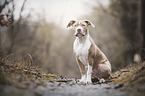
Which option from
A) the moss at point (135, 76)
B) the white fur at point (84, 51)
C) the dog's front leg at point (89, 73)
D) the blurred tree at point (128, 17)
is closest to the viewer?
the moss at point (135, 76)

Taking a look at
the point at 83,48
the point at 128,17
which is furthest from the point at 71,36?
the point at 83,48

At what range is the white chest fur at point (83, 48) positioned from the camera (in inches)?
194

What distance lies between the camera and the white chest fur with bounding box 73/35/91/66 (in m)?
4.92

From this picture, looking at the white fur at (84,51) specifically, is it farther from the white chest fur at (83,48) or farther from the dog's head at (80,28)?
the dog's head at (80,28)

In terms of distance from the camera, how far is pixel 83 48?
4.95m

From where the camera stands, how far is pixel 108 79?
16.4 feet

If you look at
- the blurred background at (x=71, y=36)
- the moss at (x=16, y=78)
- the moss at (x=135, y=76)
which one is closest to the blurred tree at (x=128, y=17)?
the blurred background at (x=71, y=36)

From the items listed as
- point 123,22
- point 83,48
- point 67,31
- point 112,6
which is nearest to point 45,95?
point 83,48

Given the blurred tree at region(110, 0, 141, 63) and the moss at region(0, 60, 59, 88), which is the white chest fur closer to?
the moss at region(0, 60, 59, 88)

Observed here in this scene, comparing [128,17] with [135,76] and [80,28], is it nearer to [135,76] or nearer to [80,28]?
[80,28]

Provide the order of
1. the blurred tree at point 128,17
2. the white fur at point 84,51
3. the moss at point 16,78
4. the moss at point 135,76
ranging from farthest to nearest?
the blurred tree at point 128,17
the white fur at point 84,51
the moss at point 135,76
the moss at point 16,78

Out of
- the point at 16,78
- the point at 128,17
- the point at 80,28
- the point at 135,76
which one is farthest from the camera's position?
the point at 128,17

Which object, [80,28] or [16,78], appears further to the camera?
[80,28]

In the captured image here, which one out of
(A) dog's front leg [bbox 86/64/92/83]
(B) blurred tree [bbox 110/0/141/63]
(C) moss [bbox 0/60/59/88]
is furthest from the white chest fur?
(B) blurred tree [bbox 110/0/141/63]
